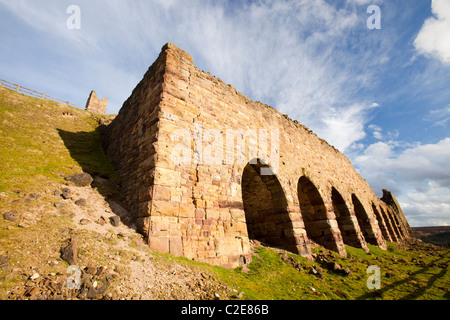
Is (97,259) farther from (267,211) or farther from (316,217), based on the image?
(316,217)

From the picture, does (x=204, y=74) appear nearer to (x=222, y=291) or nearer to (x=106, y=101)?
(x=222, y=291)

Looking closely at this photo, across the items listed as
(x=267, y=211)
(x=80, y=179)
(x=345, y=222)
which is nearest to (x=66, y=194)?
(x=80, y=179)

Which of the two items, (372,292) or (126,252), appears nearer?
(126,252)

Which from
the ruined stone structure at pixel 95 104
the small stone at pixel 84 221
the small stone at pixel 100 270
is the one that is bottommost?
the small stone at pixel 100 270

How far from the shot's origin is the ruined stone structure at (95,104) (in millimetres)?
25828

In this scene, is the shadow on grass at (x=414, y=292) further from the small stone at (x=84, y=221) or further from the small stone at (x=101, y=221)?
the small stone at (x=84, y=221)

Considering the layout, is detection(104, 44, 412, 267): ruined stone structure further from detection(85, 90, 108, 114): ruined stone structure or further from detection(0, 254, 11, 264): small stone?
detection(85, 90, 108, 114): ruined stone structure

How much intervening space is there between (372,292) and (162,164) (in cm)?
609

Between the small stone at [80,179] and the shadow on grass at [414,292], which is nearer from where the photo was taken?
the small stone at [80,179]

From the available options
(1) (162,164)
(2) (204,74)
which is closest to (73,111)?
(2) (204,74)

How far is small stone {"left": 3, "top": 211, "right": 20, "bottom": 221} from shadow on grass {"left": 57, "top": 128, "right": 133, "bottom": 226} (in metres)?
1.62

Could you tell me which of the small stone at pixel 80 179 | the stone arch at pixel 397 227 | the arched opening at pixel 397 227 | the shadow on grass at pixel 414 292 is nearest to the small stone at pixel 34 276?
the small stone at pixel 80 179

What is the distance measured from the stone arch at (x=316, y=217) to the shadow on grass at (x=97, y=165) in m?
8.17

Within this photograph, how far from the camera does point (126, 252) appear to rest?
353 centimetres
